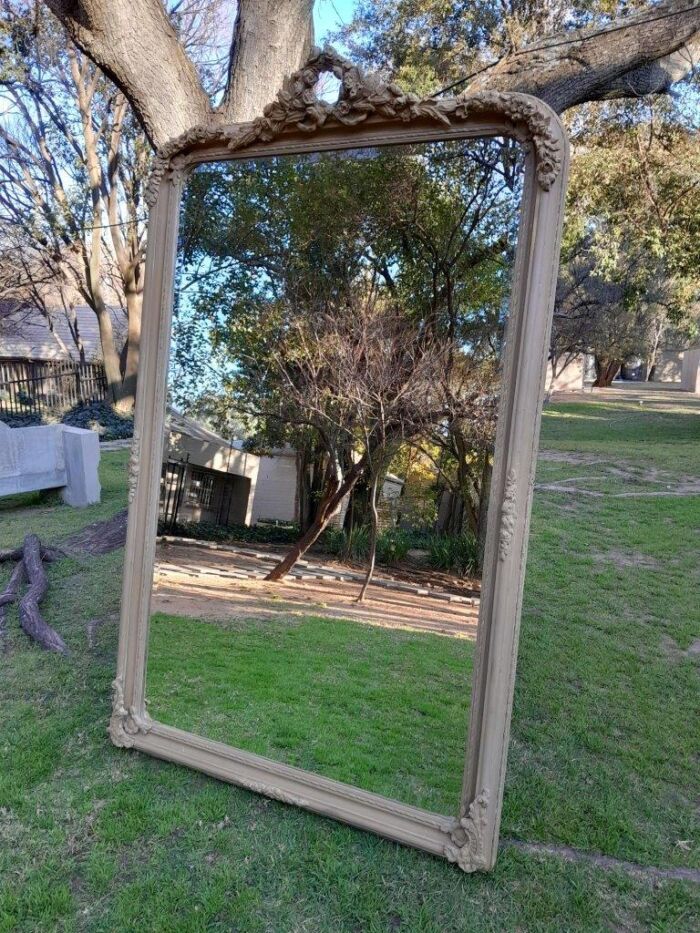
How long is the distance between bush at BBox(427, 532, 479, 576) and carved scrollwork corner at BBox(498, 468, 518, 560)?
0.51ft

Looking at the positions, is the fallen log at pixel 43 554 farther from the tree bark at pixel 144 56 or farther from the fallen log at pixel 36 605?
the tree bark at pixel 144 56

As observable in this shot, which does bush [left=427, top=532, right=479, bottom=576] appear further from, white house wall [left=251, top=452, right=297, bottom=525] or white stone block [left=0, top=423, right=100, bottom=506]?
white stone block [left=0, top=423, right=100, bottom=506]

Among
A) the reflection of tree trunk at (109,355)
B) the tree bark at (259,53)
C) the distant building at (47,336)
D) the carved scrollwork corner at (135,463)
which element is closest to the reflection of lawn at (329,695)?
the carved scrollwork corner at (135,463)

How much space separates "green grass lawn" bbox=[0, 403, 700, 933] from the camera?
6.93 feet

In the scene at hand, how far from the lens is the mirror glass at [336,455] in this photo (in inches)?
90.2

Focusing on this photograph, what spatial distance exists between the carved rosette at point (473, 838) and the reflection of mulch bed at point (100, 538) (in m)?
3.16

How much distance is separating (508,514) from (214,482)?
1317 mm

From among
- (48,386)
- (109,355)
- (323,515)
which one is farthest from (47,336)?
(323,515)

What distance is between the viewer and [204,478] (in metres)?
2.85

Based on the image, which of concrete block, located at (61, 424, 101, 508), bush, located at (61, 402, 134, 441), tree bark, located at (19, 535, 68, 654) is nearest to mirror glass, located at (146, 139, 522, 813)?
tree bark, located at (19, 535, 68, 654)

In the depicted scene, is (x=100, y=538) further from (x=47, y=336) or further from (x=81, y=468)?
(x=47, y=336)

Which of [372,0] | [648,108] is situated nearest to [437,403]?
[648,108]

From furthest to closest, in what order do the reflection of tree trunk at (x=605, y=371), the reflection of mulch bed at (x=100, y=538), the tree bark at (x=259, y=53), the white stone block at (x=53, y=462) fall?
the reflection of tree trunk at (x=605, y=371) → the white stone block at (x=53, y=462) → the reflection of mulch bed at (x=100, y=538) → the tree bark at (x=259, y=53)

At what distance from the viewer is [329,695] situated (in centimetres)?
249
